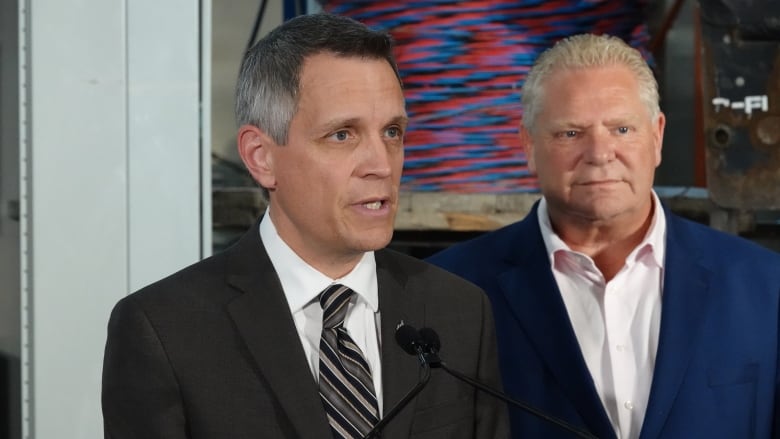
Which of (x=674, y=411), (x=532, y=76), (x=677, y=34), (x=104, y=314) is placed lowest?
(x=674, y=411)

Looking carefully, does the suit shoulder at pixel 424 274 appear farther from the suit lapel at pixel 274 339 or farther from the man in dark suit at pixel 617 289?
the man in dark suit at pixel 617 289

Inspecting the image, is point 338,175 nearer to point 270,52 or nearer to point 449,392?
point 270,52

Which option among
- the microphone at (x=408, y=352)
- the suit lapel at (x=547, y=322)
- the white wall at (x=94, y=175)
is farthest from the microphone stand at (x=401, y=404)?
the white wall at (x=94, y=175)

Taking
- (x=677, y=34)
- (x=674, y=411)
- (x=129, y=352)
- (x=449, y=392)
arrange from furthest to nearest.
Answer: (x=677, y=34) → (x=674, y=411) → (x=449, y=392) → (x=129, y=352)

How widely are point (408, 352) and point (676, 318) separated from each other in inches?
24.5

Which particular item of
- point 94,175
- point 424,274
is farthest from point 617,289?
point 94,175

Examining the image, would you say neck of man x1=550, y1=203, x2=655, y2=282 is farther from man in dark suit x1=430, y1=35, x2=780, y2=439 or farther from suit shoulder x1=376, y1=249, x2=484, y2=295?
suit shoulder x1=376, y1=249, x2=484, y2=295

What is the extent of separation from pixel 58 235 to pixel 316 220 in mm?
554

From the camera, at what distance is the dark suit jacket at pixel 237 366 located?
4.26 feet

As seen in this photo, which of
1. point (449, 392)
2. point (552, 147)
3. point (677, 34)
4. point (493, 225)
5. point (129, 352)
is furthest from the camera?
point (677, 34)

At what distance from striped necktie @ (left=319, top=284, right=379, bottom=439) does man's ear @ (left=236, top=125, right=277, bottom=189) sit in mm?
171

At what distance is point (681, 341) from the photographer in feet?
5.67

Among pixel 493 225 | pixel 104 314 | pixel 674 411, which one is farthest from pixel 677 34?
pixel 104 314

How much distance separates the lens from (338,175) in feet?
4.41
